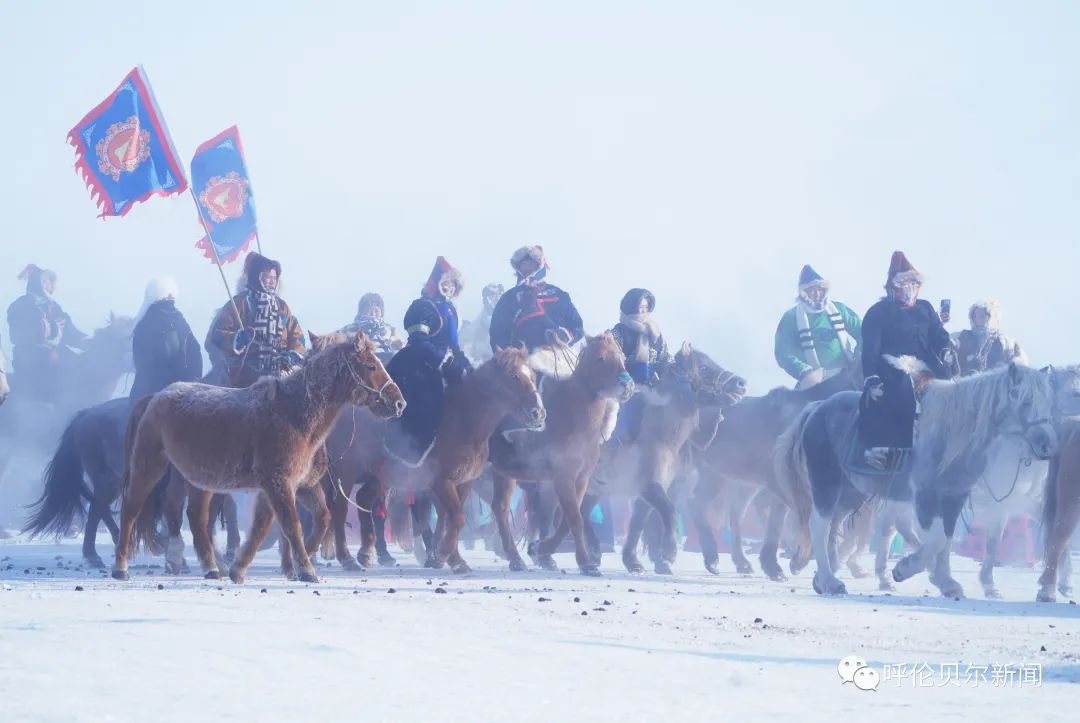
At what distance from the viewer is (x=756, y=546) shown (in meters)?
21.9

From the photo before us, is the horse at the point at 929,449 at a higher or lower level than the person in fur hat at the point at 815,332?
lower

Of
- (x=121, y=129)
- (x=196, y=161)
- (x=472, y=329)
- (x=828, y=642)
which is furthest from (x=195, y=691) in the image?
(x=472, y=329)

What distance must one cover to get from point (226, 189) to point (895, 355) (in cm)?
742

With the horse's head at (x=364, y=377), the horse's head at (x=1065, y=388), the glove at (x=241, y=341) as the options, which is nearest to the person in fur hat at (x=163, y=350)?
the glove at (x=241, y=341)

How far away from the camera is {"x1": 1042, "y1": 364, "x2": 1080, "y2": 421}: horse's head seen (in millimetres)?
11727

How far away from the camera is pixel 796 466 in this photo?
13.1 m

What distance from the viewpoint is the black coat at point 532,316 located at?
47.1 feet

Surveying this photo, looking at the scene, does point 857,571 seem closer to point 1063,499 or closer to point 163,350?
point 1063,499

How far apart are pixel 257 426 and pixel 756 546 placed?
13024 mm

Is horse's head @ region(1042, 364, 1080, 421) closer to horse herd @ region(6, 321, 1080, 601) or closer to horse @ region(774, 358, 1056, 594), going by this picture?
horse herd @ region(6, 321, 1080, 601)

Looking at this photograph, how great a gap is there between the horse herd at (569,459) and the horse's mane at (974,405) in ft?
0.05
